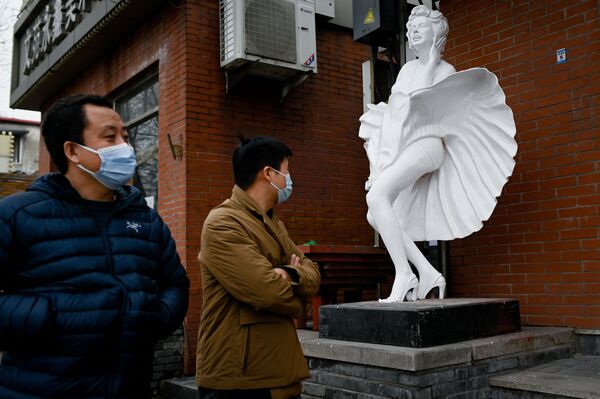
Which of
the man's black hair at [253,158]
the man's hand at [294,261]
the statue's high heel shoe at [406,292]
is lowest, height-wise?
the statue's high heel shoe at [406,292]

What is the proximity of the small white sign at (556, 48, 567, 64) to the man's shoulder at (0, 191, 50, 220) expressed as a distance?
4.43 metres

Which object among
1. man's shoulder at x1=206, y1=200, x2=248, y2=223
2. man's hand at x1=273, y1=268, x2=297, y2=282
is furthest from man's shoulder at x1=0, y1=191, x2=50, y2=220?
man's hand at x1=273, y1=268, x2=297, y2=282

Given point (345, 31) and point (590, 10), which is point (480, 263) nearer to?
point (590, 10)

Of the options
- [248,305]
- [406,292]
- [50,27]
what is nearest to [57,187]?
[248,305]

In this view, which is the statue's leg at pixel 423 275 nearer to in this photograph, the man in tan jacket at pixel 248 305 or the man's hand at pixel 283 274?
the man in tan jacket at pixel 248 305

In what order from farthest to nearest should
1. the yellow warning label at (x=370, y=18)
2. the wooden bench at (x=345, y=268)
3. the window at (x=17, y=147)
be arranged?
the window at (x=17, y=147), the yellow warning label at (x=370, y=18), the wooden bench at (x=345, y=268)

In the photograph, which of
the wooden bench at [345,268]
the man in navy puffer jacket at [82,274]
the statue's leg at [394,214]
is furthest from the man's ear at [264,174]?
the wooden bench at [345,268]

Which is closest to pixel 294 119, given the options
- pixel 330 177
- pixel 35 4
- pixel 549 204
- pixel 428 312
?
pixel 330 177

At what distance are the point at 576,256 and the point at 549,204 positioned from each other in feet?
1.61

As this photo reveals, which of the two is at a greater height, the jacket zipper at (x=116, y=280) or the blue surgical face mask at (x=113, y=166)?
the blue surgical face mask at (x=113, y=166)

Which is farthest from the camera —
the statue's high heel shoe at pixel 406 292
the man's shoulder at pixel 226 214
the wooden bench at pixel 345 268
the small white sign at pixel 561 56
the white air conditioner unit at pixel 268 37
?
the white air conditioner unit at pixel 268 37

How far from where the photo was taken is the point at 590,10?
4750 mm

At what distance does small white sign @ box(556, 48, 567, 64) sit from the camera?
16.0ft

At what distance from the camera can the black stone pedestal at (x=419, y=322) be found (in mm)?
3527
